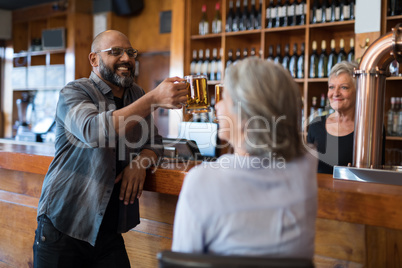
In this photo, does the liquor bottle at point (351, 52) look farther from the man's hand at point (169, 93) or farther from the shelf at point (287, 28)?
the man's hand at point (169, 93)

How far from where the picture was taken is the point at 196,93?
1769mm

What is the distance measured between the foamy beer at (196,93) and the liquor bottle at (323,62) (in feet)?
9.10

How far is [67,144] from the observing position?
1829 millimetres

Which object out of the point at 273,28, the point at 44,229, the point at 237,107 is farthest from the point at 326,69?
the point at 237,107

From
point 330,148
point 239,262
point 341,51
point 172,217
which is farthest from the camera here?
point 341,51

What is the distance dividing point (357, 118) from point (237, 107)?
0.93 metres

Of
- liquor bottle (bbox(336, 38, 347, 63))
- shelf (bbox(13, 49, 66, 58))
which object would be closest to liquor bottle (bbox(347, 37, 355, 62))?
liquor bottle (bbox(336, 38, 347, 63))

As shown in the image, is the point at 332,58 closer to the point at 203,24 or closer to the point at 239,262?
the point at 203,24

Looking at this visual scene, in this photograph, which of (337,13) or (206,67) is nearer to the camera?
(337,13)

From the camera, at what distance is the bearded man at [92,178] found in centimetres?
170

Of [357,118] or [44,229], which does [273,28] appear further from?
[44,229]

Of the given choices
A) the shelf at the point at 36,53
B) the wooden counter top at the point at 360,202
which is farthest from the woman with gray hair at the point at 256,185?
the shelf at the point at 36,53

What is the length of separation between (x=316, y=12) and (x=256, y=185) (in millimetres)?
3672

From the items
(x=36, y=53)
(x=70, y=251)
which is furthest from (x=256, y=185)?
(x=36, y=53)
